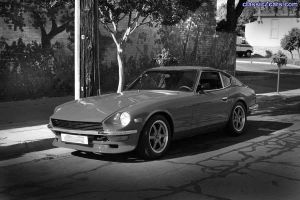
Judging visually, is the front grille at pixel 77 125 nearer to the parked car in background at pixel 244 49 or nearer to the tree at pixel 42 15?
the tree at pixel 42 15

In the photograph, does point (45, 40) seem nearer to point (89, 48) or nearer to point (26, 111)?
point (26, 111)

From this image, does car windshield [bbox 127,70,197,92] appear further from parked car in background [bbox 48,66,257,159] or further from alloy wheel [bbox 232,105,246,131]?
alloy wheel [bbox 232,105,246,131]

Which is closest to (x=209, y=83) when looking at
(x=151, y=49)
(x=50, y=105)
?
(x=50, y=105)

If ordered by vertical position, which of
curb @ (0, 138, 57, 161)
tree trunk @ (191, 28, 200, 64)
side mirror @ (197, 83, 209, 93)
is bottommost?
curb @ (0, 138, 57, 161)

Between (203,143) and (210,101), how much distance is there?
2.64ft

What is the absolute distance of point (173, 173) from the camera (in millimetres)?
6051

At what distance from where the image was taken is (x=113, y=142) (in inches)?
248

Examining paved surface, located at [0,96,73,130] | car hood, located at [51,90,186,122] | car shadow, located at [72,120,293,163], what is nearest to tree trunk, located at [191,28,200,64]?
paved surface, located at [0,96,73,130]

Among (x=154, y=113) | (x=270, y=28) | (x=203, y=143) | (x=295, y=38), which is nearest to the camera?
(x=154, y=113)

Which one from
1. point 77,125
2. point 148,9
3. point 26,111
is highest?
point 148,9

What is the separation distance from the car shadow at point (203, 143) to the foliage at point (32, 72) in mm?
6061

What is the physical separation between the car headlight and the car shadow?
70cm

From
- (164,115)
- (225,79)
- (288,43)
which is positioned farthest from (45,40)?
(288,43)

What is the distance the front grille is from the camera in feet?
20.8
